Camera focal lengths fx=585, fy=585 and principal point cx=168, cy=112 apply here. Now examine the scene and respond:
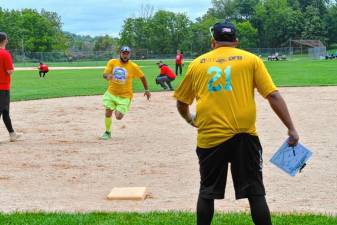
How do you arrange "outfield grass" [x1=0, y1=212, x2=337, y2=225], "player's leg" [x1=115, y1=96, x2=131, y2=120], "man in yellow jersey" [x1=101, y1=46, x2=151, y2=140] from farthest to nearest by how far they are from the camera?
"player's leg" [x1=115, y1=96, x2=131, y2=120]
"man in yellow jersey" [x1=101, y1=46, x2=151, y2=140]
"outfield grass" [x1=0, y1=212, x2=337, y2=225]

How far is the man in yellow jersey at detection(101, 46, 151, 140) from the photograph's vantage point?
37.9ft

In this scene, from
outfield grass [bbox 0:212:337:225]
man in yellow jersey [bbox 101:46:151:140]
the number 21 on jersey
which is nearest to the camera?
the number 21 on jersey

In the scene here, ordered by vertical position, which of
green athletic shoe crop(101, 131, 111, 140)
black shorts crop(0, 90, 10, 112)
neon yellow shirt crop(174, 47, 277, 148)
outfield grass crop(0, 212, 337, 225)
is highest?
neon yellow shirt crop(174, 47, 277, 148)

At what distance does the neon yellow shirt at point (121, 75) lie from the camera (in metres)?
11.6

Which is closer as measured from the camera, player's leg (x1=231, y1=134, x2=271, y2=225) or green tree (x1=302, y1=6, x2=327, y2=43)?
player's leg (x1=231, y1=134, x2=271, y2=225)

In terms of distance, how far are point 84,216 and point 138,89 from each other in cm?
1889

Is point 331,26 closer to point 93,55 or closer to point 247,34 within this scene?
point 247,34

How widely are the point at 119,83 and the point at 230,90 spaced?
23.9ft

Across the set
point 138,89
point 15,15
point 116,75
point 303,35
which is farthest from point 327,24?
point 116,75

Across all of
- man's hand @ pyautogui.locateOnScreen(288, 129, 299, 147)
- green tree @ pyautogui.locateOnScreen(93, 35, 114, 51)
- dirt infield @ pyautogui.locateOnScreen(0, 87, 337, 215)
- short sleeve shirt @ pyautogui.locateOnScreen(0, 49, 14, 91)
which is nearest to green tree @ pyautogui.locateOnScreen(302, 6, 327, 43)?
green tree @ pyautogui.locateOnScreen(93, 35, 114, 51)

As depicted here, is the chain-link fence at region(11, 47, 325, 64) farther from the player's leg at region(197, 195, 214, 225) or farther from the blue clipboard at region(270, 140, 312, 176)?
the player's leg at region(197, 195, 214, 225)

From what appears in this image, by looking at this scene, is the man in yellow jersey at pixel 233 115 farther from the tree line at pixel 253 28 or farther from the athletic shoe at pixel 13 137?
the tree line at pixel 253 28

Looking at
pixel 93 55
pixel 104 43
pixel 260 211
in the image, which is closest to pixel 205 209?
pixel 260 211

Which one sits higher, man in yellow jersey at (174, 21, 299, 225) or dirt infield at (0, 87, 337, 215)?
man in yellow jersey at (174, 21, 299, 225)
